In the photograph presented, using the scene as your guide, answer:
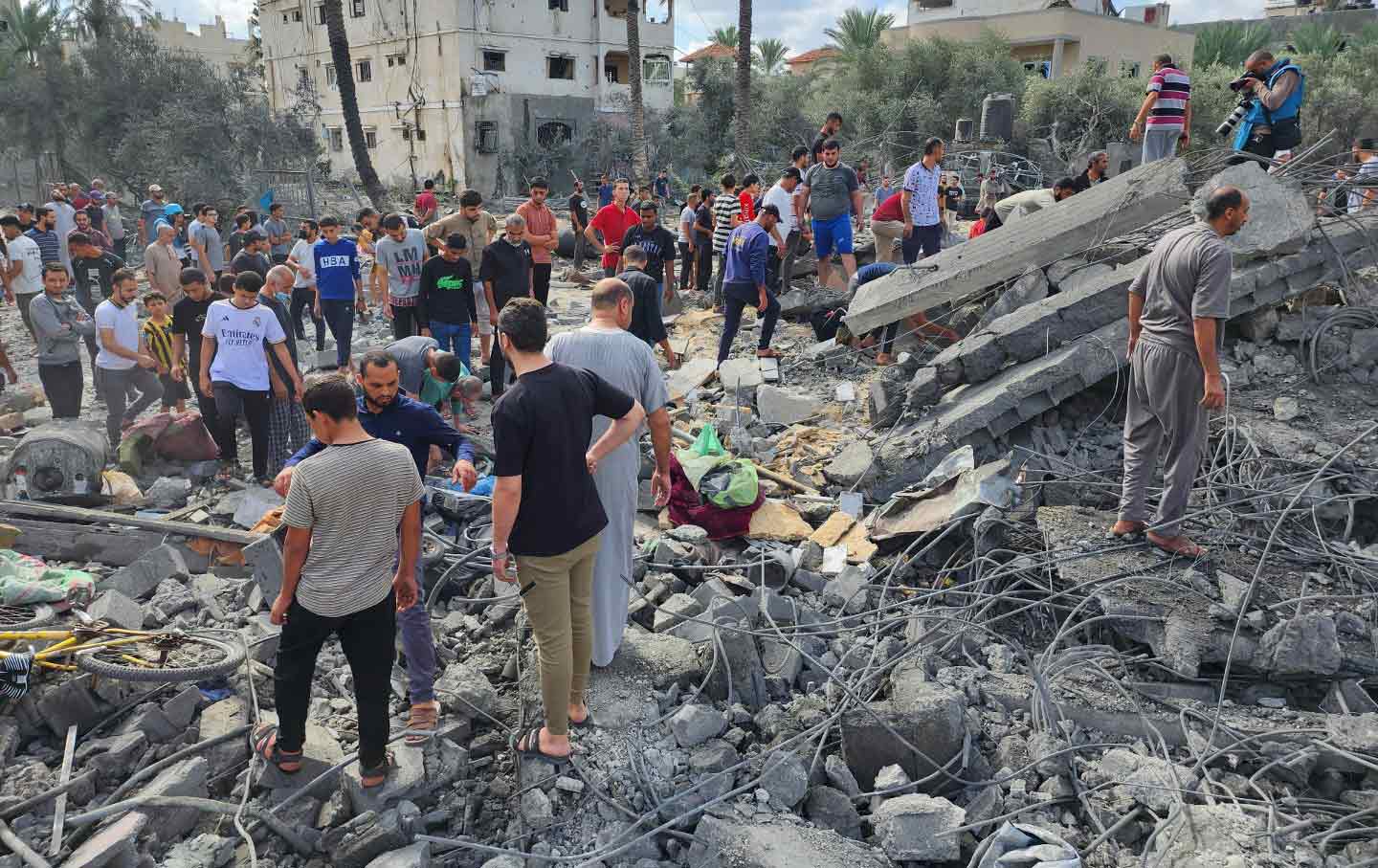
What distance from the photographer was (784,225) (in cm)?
1020

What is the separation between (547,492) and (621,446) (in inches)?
22.7

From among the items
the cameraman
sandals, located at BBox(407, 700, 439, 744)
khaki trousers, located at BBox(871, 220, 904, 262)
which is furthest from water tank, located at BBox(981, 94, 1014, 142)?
sandals, located at BBox(407, 700, 439, 744)

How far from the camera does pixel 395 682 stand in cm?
414

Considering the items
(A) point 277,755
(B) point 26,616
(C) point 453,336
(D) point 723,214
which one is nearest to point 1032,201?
(D) point 723,214

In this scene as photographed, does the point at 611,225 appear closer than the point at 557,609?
No

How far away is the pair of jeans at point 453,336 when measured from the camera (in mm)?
7508

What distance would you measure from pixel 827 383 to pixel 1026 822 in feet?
17.5

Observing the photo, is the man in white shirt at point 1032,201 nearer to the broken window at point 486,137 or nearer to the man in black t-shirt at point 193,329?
the man in black t-shirt at point 193,329

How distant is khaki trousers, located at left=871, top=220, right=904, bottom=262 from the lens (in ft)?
32.7

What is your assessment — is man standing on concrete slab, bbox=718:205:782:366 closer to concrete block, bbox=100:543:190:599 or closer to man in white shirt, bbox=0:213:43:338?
concrete block, bbox=100:543:190:599

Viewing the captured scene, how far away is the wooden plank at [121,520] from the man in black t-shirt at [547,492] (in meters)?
2.66

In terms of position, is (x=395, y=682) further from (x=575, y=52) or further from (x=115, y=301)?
(x=575, y=52)

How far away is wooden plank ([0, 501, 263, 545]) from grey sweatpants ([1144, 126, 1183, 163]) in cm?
857

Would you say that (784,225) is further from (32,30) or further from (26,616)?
(32,30)
